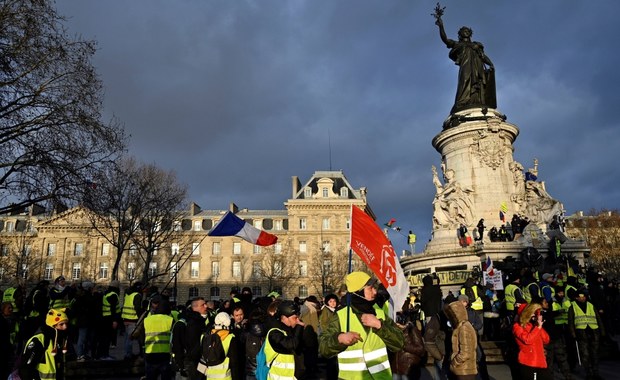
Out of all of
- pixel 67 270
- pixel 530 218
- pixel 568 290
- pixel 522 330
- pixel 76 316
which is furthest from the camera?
pixel 67 270

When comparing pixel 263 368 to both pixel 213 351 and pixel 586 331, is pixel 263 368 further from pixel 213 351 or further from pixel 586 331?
pixel 586 331

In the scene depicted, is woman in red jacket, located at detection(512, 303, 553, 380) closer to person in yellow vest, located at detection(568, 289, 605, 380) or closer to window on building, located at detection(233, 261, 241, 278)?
person in yellow vest, located at detection(568, 289, 605, 380)

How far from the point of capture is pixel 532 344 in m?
5.89

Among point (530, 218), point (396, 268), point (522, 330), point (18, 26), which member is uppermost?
point (18, 26)

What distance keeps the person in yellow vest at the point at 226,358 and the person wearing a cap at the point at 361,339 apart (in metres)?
1.68

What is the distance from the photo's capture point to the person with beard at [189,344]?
5770mm

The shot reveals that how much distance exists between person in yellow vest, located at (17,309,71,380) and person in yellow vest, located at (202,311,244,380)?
182cm

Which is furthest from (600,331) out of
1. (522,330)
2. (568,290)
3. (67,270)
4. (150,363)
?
(67,270)

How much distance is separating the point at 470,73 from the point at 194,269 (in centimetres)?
5056

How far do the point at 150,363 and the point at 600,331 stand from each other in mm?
7794

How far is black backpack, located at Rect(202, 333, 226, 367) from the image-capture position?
522 cm

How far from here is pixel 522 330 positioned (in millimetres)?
5973

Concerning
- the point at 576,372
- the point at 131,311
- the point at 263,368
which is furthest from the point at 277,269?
the point at 263,368

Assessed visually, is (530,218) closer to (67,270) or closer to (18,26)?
(18,26)
